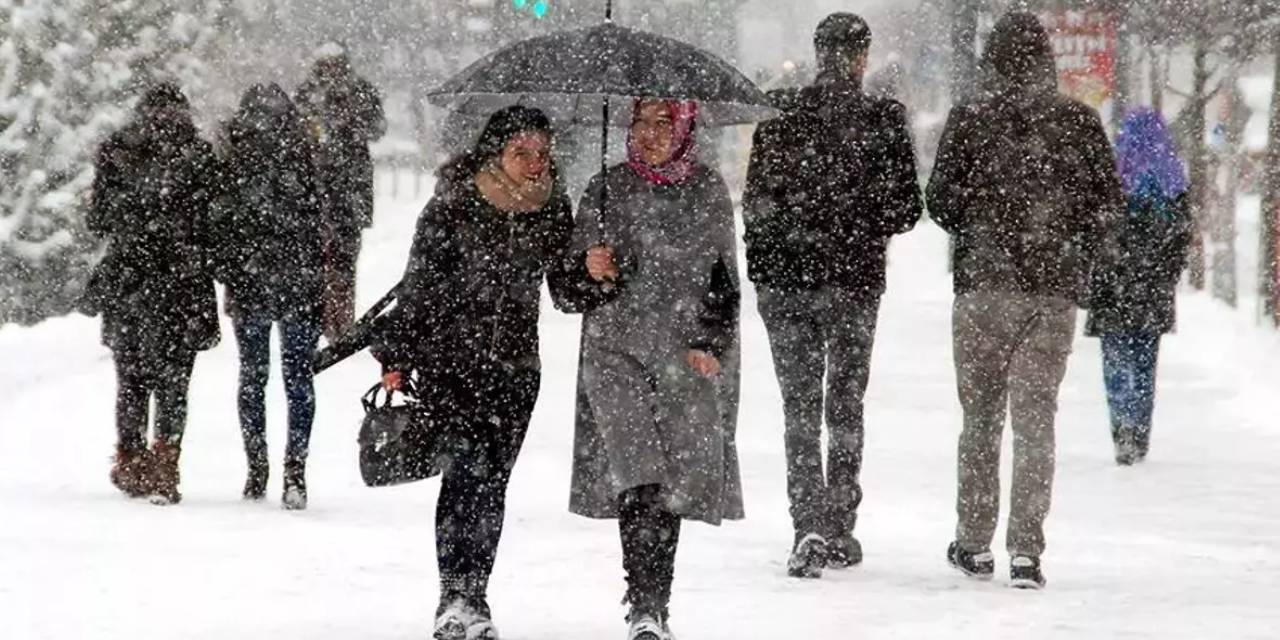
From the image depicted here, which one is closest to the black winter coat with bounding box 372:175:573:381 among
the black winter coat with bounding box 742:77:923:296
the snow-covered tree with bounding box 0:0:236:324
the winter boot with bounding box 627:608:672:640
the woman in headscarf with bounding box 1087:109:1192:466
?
the winter boot with bounding box 627:608:672:640

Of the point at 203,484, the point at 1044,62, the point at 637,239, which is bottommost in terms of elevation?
the point at 203,484

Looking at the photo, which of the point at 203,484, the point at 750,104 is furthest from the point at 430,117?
the point at 750,104

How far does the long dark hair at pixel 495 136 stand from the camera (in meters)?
6.88

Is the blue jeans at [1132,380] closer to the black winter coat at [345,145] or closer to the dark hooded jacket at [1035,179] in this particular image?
the black winter coat at [345,145]

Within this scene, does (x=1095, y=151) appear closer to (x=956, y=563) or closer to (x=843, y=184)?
(x=843, y=184)

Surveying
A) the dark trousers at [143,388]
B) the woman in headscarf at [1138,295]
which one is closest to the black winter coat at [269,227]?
the dark trousers at [143,388]

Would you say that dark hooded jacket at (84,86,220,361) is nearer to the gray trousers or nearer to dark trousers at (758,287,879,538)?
dark trousers at (758,287,879,538)

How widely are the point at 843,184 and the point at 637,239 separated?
1.88m

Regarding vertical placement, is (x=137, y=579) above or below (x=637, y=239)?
below

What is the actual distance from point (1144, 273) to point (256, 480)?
531 cm

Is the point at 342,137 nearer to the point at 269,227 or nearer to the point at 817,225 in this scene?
the point at 269,227

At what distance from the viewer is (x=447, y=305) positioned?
23.0 feet

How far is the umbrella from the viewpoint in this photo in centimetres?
694

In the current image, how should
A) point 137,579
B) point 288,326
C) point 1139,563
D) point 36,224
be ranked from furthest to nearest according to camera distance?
point 36,224 → point 288,326 → point 1139,563 → point 137,579
